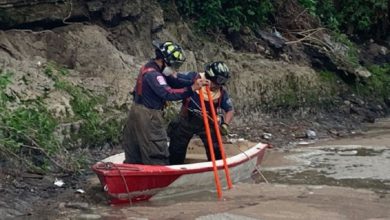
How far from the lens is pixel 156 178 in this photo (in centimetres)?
992

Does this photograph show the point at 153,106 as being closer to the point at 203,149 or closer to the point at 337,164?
the point at 203,149

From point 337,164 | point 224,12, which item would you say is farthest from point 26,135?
point 224,12

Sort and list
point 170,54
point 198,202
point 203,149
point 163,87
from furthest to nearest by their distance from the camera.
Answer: point 203,149
point 198,202
point 170,54
point 163,87

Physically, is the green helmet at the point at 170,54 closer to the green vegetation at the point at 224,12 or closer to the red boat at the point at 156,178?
the red boat at the point at 156,178

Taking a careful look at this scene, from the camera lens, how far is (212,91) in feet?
36.1

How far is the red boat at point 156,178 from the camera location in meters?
9.62

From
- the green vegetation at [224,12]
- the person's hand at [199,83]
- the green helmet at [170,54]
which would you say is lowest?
the person's hand at [199,83]

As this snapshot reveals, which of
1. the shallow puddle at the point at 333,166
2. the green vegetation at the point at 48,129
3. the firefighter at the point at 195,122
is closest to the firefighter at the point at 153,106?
the firefighter at the point at 195,122

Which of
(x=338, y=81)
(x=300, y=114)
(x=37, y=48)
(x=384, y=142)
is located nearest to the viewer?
(x=37, y=48)

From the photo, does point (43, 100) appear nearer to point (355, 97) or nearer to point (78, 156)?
point (78, 156)

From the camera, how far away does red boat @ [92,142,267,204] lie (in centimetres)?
962

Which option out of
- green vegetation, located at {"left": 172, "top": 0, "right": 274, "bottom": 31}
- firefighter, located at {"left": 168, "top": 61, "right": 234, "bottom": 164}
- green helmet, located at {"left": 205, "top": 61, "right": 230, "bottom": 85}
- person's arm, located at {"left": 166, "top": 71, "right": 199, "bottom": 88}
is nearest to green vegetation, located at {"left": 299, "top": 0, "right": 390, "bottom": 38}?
green vegetation, located at {"left": 172, "top": 0, "right": 274, "bottom": 31}

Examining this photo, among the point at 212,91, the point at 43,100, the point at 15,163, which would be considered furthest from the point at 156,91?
the point at 43,100

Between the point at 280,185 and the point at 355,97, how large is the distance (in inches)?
315
